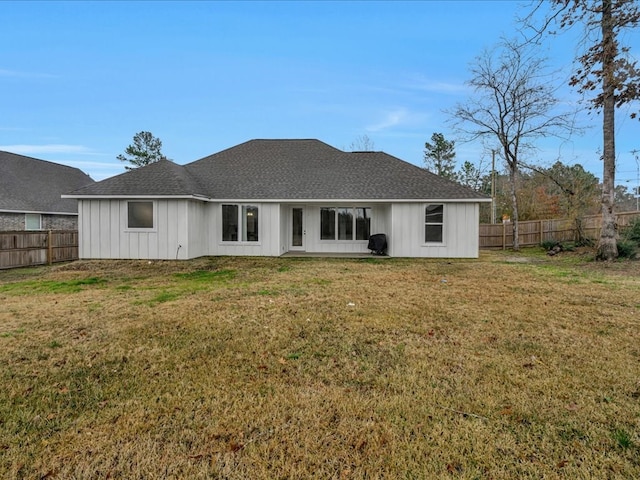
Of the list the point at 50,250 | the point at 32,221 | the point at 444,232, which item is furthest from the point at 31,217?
the point at 444,232

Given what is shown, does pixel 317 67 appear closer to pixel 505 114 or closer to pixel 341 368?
pixel 505 114

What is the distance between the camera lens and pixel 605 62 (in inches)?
427

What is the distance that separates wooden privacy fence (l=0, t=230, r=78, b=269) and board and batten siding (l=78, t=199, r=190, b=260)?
59.9 inches

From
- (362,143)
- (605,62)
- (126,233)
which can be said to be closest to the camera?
(605,62)

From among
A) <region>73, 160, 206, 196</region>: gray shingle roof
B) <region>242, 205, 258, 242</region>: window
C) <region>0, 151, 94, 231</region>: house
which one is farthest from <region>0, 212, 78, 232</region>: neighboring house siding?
<region>242, 205, 258, 242</region>: window

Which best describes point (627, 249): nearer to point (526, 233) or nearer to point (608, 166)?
point (608, 166)

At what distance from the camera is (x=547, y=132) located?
17.3 metres

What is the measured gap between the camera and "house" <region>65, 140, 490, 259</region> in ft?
39.5

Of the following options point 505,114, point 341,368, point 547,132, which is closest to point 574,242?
point 547,132

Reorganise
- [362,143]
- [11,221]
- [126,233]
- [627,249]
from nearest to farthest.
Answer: [627,249] < [126,233] < [11,221] < [362,143]

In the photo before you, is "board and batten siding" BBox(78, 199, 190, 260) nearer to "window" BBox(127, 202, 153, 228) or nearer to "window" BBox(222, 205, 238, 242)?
"window" BBox(127, 202, 153, 228)

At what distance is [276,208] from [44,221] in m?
14.8

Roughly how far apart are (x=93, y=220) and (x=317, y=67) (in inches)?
521

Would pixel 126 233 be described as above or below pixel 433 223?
below
